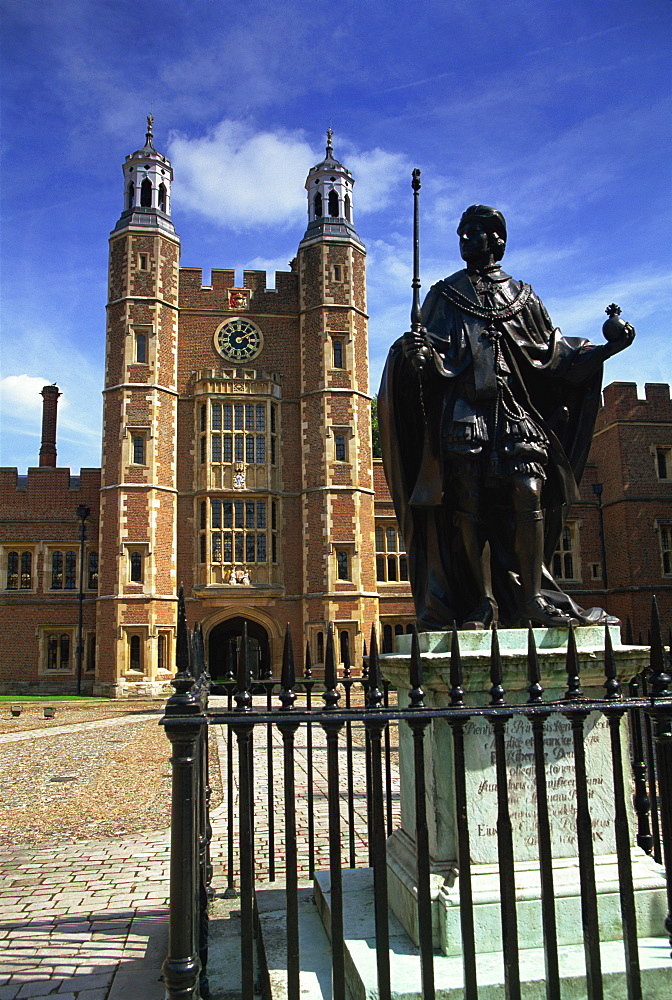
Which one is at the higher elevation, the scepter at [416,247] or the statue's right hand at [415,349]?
the scepter at [416,247]

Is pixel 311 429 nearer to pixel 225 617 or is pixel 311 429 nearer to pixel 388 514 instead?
pixel 388 514

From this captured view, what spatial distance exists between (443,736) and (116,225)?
2600cm

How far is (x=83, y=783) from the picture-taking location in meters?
8.43

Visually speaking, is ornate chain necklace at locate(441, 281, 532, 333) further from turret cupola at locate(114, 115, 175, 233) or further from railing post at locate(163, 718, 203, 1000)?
turret cupola at locate(114, 115, 175, 233)

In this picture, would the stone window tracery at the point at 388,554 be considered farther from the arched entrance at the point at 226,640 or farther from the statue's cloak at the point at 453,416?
the statue's cloak at the point at 453,416

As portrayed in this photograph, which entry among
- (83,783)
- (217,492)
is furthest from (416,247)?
(217,492)

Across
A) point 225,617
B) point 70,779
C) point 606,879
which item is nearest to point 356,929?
point 606,879

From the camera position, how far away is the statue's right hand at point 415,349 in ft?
11.0

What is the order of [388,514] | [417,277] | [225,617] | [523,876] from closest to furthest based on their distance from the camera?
[523,876] < [417,277] < [225,617] < [388,514]

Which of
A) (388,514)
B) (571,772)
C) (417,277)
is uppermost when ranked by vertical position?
(388,514)

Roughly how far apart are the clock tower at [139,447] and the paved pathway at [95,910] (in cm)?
1689

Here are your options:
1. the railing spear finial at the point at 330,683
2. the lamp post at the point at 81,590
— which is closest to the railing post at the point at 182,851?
the railing spear finial at the point at 330,683

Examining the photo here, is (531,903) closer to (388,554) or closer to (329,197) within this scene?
(388,554)

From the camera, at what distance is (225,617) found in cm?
2416
